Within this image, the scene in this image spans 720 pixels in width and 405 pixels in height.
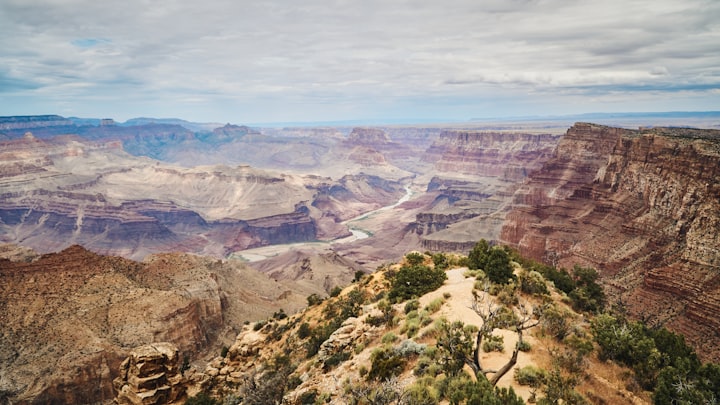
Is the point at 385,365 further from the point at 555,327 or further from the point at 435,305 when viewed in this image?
the point at 555,327

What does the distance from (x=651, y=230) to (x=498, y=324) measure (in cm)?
5333

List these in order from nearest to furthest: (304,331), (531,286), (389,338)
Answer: (389,338) < (531,286) < (304,331)

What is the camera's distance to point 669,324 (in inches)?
1727

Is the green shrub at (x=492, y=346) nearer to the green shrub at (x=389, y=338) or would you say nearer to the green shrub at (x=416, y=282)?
the green shrub at (x=389, y=338)

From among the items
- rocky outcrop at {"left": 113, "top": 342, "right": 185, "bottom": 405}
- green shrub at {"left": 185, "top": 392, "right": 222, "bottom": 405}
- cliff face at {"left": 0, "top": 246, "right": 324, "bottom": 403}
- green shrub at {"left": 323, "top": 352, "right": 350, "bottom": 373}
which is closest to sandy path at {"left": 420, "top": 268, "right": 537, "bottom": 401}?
green shrub at {"left": 323, "top": 352, "right": 350, "bottom": 373}

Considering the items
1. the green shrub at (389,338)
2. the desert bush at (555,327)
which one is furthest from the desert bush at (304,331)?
the desert bush at (555,327)

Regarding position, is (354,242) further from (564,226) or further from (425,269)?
(425,269)

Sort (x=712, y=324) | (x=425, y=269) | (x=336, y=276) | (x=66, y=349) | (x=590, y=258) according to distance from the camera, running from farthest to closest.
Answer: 1. (x=336, y=276)
2. (x=590, y=258)
3. (x=66, y=349)
4. (x=712, y=324)
5. (x=425, y=269)

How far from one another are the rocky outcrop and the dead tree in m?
19.8

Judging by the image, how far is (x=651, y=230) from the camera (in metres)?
60.8

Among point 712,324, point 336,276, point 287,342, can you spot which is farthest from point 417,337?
point 336,276

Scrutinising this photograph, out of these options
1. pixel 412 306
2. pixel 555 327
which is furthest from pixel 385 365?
pixel 555 327

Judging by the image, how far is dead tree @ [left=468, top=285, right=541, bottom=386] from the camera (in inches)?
566

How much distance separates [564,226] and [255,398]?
75.4 m
